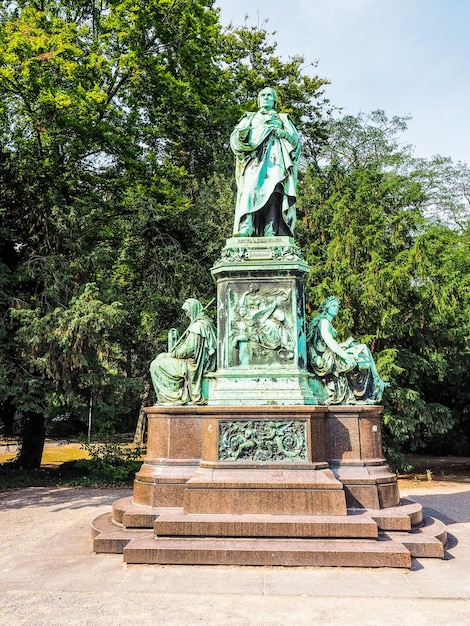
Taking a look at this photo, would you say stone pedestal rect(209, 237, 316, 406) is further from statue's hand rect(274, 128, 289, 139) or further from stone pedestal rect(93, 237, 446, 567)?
statue's hand rect(274, 128, 289, 139)

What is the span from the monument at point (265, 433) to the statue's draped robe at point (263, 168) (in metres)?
0.02

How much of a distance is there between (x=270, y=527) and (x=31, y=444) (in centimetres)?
1164

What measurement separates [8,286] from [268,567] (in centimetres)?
1085

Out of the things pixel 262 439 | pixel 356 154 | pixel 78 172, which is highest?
pixel 356 154

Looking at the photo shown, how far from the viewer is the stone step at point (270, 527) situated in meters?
5.95

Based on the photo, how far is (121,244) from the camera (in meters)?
17.1

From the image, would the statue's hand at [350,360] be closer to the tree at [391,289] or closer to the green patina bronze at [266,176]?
the green patina bronze at [266,176]

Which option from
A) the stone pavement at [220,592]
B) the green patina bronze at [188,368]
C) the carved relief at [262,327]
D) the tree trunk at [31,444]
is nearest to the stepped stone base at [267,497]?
the stone pavement at [220,592]

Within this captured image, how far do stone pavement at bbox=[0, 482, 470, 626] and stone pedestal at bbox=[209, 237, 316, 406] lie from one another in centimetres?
229

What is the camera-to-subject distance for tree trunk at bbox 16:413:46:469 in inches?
616

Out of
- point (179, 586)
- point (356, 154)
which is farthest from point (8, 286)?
point (356, 154)

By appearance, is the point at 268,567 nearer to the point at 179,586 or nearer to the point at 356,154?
the point at 179,586

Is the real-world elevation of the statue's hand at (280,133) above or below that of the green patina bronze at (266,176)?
above

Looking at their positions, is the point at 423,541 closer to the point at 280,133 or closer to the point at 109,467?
the point at 280,133
